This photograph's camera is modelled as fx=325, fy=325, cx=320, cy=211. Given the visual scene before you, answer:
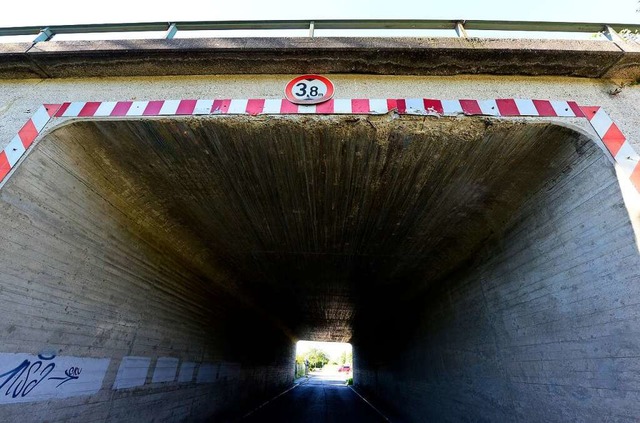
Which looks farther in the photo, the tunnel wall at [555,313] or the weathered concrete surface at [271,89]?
the weathered concrete surface at [271,89]

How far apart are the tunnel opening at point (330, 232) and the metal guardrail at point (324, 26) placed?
1.42 m

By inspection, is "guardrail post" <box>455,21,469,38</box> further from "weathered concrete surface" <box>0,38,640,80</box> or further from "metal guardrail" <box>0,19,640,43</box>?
"weathered concrete surface" <box>0,38,640,80</box>

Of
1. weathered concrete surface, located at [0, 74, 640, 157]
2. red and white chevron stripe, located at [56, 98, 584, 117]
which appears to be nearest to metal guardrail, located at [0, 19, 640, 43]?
weathered concrete surface, located at [0, 74, 640, 157]

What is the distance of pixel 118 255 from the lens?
4.70 m

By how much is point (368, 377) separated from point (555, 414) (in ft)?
54.1

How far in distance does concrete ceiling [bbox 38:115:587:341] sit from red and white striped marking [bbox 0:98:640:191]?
96 mm

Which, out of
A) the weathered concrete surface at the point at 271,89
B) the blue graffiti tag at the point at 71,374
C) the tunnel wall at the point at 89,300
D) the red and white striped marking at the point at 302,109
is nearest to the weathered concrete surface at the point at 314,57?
the weathered concrete surface at the point at 271,89

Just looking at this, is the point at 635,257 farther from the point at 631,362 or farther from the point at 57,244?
the point at 57,244

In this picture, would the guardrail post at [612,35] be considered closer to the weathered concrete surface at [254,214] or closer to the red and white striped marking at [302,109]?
the weathered concrete surface at [254,214]

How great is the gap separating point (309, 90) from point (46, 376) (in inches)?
170

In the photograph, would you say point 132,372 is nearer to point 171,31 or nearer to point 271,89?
point 271,89

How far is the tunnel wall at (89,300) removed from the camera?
126 inches

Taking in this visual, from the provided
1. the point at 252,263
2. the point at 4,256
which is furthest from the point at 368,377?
the point at 4,256

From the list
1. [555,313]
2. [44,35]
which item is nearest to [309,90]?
[44,35]
